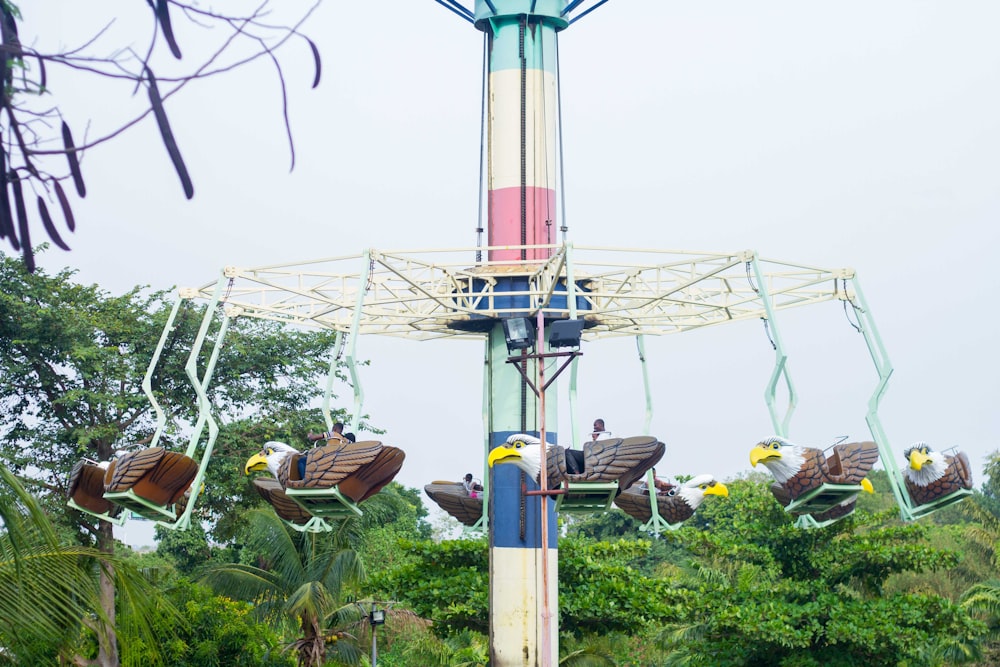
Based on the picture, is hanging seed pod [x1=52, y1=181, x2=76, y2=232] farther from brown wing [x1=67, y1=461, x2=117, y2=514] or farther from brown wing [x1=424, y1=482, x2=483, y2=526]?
brown wing [x1=424, y1=482, x2=483, y2=526]

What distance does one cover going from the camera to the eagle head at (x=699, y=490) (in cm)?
2033

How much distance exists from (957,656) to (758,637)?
9326 mm

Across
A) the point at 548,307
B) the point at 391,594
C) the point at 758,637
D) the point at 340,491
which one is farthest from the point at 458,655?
the point at 340,491

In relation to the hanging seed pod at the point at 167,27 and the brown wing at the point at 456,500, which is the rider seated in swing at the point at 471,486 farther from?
the hanging seed pod at the point at 167,27

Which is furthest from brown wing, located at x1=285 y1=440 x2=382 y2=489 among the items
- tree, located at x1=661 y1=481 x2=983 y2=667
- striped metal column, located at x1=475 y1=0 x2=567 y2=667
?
tree, located at x1=661 y1=481 x2=983 y2=667

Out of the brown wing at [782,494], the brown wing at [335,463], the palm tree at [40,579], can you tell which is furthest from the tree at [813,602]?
the palm tree at [40,579]

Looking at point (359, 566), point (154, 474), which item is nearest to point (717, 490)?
point (154, 474)

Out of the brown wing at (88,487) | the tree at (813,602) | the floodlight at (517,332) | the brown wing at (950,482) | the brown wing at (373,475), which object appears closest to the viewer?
the floodlight at (517,332)

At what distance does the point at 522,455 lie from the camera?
16.5 m

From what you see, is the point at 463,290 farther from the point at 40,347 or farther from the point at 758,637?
the point at 40,347

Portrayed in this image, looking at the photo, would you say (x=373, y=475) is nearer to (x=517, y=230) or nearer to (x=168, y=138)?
(x=517, y=230)

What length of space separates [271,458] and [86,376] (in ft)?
35.8

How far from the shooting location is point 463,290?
71.8 ft

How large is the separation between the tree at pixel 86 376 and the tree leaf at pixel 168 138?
24761mm
